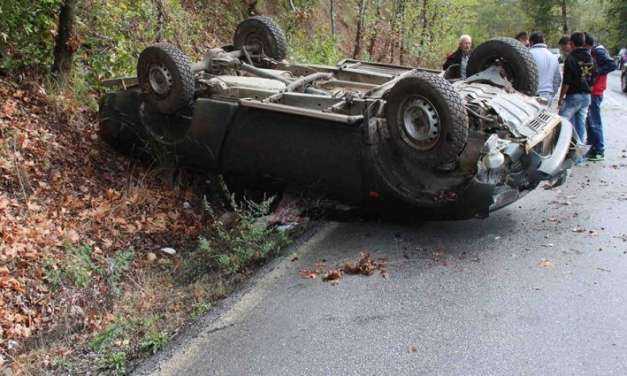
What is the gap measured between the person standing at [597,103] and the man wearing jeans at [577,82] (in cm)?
29

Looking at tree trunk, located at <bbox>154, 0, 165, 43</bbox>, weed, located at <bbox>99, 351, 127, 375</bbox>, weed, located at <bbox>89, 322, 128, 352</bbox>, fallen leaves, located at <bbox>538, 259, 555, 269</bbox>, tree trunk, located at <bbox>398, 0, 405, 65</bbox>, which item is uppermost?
tree trunk, located at <bbox>398, 0, 405, 65</bbox>

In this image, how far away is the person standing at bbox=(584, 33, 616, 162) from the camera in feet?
27.0

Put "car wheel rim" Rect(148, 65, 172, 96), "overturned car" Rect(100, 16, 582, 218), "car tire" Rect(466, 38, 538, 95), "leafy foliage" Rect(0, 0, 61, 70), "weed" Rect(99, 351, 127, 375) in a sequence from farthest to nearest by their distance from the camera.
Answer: "leafy foliage" Rect(0, 0, 61, 70) < "car wheel rim" Rect(148, 65, 172, 96) < "car tire" Rect(466, 38, 538, 95) < "overturned car" Rect(100, 16, 582, 218) < "weed" Rect(99, 351, 127, 375)

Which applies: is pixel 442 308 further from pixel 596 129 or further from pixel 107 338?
pixel 596 129

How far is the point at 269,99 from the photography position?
596 cm

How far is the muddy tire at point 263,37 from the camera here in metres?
7.89

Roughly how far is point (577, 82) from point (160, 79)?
16.5 ft

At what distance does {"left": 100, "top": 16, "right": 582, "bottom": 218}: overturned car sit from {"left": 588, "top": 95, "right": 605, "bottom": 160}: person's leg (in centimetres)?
235

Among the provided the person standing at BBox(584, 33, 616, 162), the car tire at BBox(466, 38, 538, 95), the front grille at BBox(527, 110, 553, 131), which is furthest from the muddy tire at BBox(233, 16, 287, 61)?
the person standing at BBox(584, 33, 616, 162)

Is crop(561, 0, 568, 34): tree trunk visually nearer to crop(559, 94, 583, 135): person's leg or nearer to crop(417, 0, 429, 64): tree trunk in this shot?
crop(417, 0, 429, 64): tree trunk

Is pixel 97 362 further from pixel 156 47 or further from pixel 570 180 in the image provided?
pixel 570 180

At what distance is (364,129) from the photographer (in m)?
5.40

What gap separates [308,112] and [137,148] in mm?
2702

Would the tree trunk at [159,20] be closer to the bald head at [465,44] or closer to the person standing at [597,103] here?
the bald head at [465,44]
